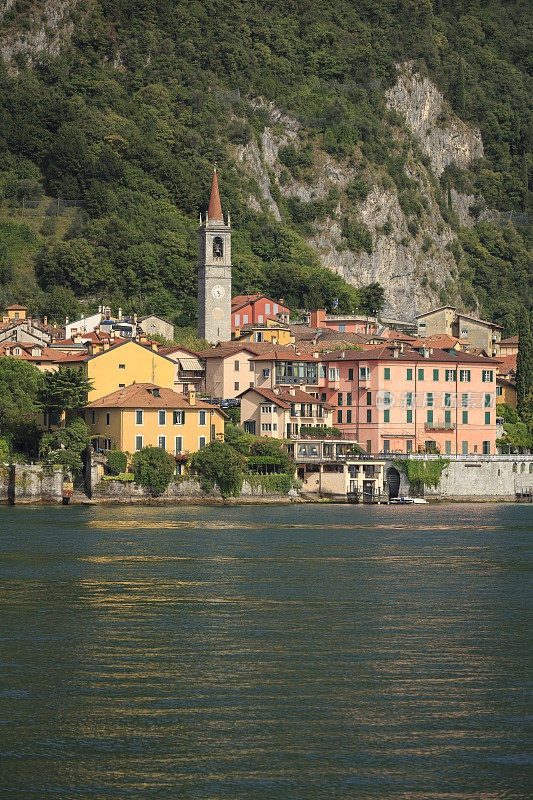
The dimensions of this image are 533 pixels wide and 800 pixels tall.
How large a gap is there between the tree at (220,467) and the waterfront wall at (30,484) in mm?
7152

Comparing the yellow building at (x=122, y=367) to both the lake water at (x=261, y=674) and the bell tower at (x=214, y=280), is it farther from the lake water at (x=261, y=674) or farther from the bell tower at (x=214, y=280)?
the lake water at (x=261, y=674)

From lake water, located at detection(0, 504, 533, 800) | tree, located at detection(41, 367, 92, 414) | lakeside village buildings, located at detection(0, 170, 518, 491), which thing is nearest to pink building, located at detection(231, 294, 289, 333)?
lakeside village buildings, located at detection(0, 170, 518, 491)

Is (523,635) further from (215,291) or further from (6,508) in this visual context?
(215,291)

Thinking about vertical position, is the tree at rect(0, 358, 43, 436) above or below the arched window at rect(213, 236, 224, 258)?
below

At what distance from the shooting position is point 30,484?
235 feet

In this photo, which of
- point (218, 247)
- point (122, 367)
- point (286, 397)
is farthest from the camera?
point (218, 247)

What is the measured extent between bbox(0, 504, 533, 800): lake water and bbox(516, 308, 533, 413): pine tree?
49698 mm

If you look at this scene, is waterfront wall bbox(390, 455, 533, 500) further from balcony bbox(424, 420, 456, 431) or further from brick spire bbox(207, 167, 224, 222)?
brick spire bbox(207, 167, 224, 222)

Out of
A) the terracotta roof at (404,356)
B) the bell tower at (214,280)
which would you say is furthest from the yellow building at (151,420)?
the bell tower at (214,280)

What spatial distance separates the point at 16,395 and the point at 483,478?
2769 cm

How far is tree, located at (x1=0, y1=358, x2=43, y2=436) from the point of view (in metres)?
75.7

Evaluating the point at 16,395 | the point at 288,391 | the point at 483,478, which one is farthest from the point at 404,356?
the point at 16,395

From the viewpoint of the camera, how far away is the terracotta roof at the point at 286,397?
275 feet

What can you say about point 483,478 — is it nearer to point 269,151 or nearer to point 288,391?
point 288,391
